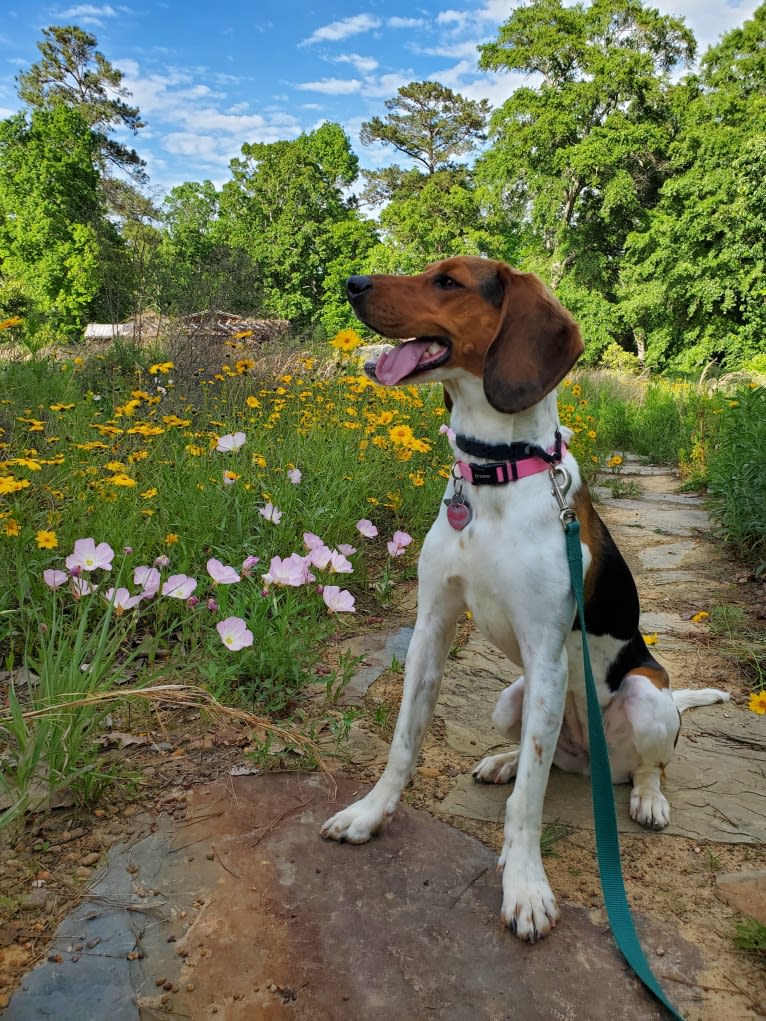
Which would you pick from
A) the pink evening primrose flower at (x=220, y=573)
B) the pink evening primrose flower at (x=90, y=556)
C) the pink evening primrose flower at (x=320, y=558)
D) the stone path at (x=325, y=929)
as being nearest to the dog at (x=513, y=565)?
the stone path at (x=325, y=929)

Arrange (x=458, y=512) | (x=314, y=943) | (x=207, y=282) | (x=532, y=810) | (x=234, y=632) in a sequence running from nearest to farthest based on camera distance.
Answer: (x=314, y=943) < (x=532, y=810) < (x=458, y=512) < (x=234, y=632) < (x=207, y=282)

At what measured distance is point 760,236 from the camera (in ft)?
73.8

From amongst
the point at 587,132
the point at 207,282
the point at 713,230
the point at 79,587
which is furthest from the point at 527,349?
A: the point at 587,132

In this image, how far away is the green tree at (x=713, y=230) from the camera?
74.3 feet

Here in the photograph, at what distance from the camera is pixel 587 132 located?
27312 mm

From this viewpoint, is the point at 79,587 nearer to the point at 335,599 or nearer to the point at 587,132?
the point at 335,599

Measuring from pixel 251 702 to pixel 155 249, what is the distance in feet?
23.3

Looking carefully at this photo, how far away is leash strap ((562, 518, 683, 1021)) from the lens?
4.50ft

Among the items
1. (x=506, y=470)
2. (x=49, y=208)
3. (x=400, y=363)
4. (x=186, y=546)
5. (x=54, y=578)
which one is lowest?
(x=186, y=546)

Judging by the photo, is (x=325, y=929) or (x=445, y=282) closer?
(x=325, y=929)

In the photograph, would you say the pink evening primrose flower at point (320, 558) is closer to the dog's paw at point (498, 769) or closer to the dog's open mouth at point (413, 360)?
the dog's open mouth at point (413, 360)

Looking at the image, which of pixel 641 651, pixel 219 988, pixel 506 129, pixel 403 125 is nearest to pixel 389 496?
pixel 641 651

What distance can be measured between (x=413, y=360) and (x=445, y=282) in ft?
0.91

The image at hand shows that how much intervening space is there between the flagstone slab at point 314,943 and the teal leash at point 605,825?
56 millimetres
